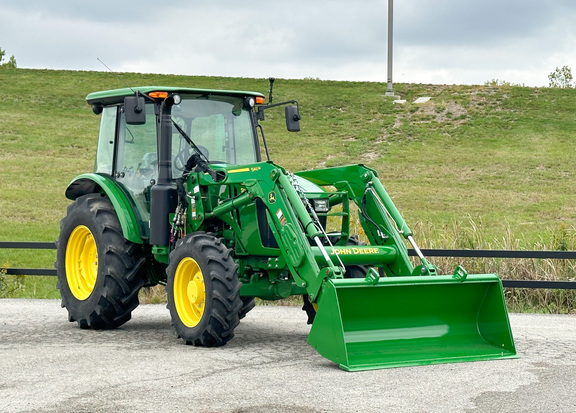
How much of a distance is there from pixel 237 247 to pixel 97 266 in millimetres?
1803

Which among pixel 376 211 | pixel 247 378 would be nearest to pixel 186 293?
pixel 247 378

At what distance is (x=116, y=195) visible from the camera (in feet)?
33.3

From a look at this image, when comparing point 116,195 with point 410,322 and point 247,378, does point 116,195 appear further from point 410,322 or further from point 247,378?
point 410,322

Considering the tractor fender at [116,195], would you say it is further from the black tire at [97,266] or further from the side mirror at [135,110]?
the side mirror at [135,110]

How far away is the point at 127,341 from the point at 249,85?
37.7 meters

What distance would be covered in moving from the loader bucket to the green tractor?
0.01 meters

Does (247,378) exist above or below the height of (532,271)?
below

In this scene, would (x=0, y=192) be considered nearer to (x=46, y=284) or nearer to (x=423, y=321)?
(x=46, y=284)

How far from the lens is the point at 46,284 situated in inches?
644

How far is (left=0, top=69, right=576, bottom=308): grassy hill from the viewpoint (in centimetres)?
2370

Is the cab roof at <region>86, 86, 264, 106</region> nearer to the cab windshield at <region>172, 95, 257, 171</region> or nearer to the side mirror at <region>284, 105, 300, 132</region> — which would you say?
the cab windshield at <region>172, 95, 257, 171</region>

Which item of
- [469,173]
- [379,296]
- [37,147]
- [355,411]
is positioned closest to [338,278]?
[379,296]

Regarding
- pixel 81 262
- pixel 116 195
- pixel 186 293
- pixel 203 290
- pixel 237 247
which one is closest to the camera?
pixel 203 290

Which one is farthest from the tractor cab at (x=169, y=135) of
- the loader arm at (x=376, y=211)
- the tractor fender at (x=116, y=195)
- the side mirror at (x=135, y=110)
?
the loader arm at (x=376, y=211)
